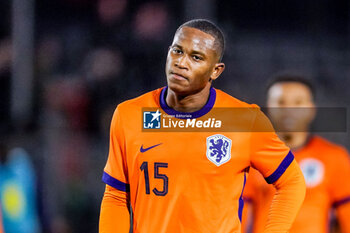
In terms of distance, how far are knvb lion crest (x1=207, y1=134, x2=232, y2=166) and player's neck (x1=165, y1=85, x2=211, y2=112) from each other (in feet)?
0.60

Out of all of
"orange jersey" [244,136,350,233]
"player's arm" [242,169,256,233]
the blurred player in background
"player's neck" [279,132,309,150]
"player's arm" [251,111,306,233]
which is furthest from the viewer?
the blurred player in background

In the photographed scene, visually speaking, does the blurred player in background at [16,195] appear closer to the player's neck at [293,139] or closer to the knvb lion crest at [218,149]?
the player's neck at [293,139]

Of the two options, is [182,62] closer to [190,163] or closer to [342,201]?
[190,163]

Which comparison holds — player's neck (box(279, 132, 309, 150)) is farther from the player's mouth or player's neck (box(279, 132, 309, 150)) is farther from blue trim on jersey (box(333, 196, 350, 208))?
the player's mouth

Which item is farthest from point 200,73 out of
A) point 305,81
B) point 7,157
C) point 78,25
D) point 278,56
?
point 78,25

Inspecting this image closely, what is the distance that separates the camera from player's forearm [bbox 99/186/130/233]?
2.73 meters

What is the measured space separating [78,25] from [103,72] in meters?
0.75

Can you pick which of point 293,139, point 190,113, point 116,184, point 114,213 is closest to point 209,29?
point 190,113

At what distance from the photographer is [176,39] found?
106 inches

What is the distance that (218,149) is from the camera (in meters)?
2.66

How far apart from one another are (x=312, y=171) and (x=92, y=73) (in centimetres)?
383

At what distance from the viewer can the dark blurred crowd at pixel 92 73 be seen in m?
6.15

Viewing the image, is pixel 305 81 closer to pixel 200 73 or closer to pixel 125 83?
pixel 200 73

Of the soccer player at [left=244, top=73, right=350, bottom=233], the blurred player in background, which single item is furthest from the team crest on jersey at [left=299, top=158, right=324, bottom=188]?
the blurred player in background
